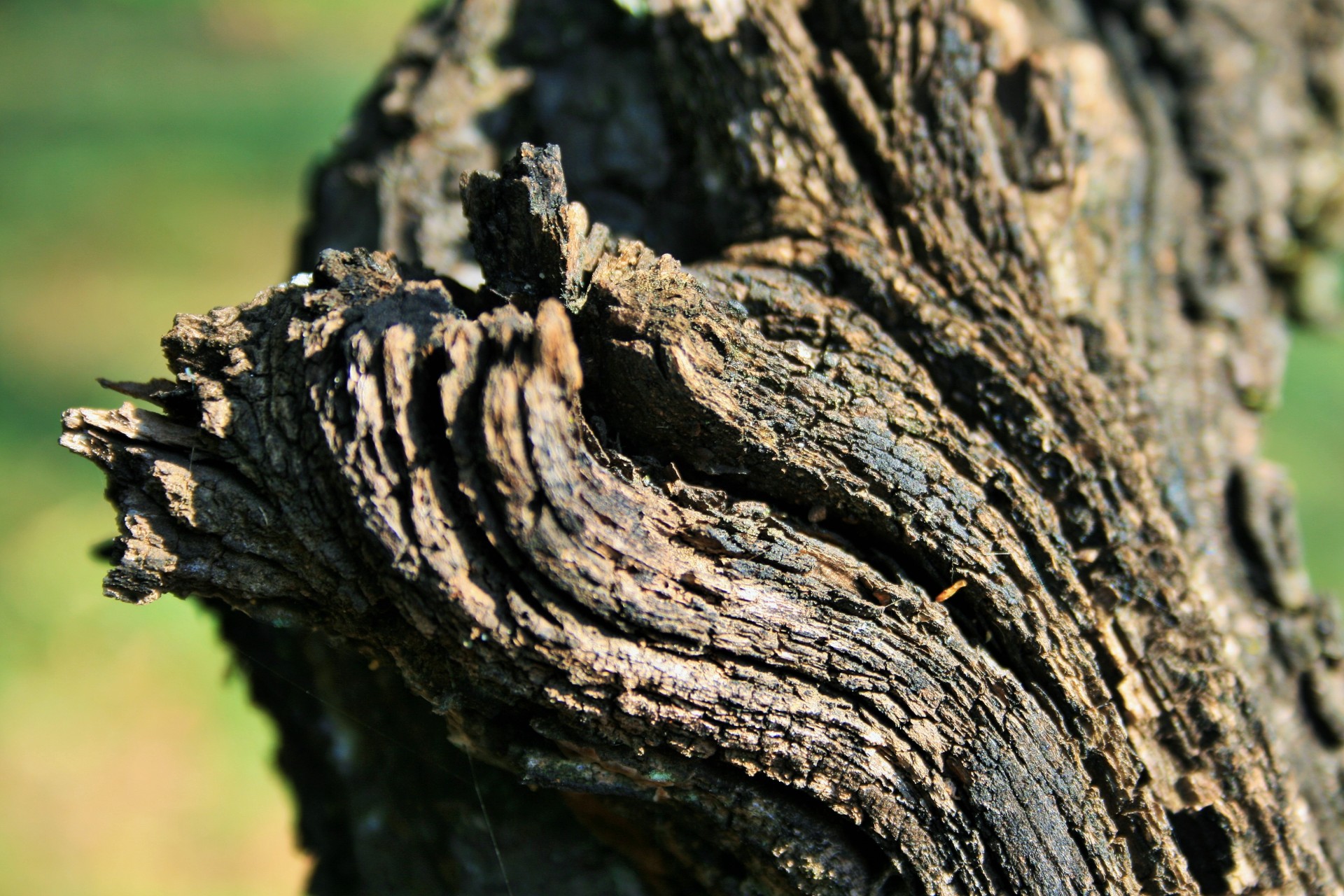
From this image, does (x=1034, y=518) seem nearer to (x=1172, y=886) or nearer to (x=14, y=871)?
(x=1172, y=886)

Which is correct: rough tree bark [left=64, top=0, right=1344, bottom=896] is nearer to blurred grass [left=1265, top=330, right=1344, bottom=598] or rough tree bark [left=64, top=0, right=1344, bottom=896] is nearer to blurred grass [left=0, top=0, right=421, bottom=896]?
blurred grass [left=0, top=0, right=421, bottom=896]

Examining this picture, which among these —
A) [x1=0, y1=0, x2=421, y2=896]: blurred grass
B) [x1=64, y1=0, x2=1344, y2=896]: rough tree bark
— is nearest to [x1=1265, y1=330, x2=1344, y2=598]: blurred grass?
[x1=64, y1=0, x2=1344, y2=896]: rough tree bark

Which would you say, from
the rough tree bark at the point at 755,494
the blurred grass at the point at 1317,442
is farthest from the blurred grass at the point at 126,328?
the blurred grass at the point at 1317,442

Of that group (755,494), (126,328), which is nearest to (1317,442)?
(755,494)

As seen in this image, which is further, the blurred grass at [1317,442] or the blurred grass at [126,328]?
the blurred grass at [1317,442]

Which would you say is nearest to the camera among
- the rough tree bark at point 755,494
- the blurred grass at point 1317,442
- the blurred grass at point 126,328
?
the rough tree bark at point 755,494

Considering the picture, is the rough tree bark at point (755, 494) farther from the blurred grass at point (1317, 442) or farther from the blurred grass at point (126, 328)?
the blurred grass at point (1317, 442)

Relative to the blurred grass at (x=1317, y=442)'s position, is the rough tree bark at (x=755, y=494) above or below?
below
